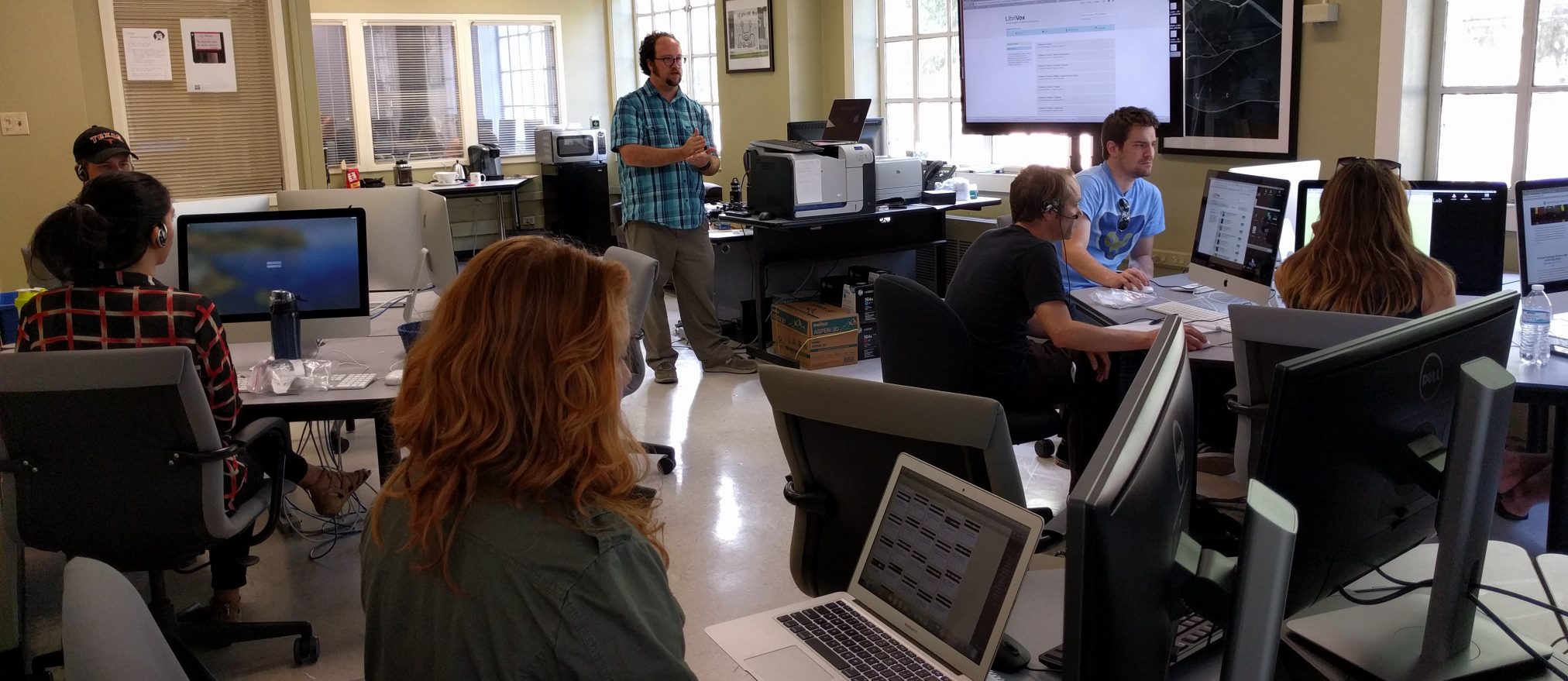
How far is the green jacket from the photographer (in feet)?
3.89

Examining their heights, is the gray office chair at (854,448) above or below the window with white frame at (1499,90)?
below

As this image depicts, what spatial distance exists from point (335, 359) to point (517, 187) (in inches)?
241

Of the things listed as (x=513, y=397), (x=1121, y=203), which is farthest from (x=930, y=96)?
(x=513, y=397)

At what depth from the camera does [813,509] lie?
193 cm

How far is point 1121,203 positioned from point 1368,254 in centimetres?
145

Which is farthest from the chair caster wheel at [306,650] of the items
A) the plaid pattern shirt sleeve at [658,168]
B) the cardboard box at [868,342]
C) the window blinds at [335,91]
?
the window blinds at [335,91]

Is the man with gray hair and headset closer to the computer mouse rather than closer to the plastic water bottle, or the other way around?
the plastic water bottle

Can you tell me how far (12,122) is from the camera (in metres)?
4.84

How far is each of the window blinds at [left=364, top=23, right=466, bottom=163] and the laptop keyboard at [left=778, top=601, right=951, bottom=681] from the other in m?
8.46

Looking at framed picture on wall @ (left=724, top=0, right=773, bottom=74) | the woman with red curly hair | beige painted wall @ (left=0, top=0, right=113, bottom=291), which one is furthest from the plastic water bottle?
beige painted wall @ (left=0, top=0, right=113, bottom=291)

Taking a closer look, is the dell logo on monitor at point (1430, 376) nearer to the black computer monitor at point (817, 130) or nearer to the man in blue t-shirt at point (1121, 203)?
the man in blue t-shirt at point (1121, 203)

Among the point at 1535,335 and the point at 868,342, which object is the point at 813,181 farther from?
the point at 1535,335

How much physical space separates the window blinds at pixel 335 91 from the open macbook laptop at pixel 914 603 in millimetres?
8350

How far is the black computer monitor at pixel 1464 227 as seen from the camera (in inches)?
116
